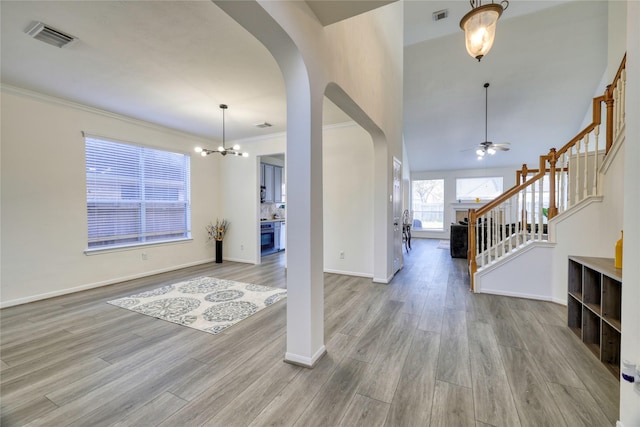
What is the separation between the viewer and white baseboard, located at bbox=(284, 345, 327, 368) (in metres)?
1.96

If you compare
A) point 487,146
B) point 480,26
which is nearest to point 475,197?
point 487,146

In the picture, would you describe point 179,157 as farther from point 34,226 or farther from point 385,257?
point 385,257

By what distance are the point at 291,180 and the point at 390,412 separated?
5.44ft

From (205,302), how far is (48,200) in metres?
2.64

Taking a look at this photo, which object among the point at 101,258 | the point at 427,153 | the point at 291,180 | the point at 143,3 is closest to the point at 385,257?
the point at 291,180

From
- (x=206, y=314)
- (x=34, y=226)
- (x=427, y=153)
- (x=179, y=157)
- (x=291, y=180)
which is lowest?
Result: (x=206, y=314)

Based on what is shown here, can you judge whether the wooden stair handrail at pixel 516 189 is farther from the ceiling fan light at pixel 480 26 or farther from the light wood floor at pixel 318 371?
the ceiling fan light at pixel 480 26

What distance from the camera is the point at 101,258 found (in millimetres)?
4035

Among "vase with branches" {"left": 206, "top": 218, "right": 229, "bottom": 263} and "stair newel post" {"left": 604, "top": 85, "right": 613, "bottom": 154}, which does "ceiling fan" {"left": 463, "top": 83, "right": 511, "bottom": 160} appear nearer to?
"stair newel post" {"left": 604, "top": 85, "right": 613, "bottom": 154}

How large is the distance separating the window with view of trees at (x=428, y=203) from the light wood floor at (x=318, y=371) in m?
7.07

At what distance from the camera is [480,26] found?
2422 mm

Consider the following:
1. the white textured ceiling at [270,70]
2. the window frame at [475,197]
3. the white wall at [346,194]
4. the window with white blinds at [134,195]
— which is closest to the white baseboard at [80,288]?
the window with white blinds at [134,195]

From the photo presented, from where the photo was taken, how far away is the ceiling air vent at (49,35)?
2.12 meters

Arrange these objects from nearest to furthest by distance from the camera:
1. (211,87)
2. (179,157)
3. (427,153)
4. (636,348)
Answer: (636,348)
(211,87)
(179,157)
(427,153)
